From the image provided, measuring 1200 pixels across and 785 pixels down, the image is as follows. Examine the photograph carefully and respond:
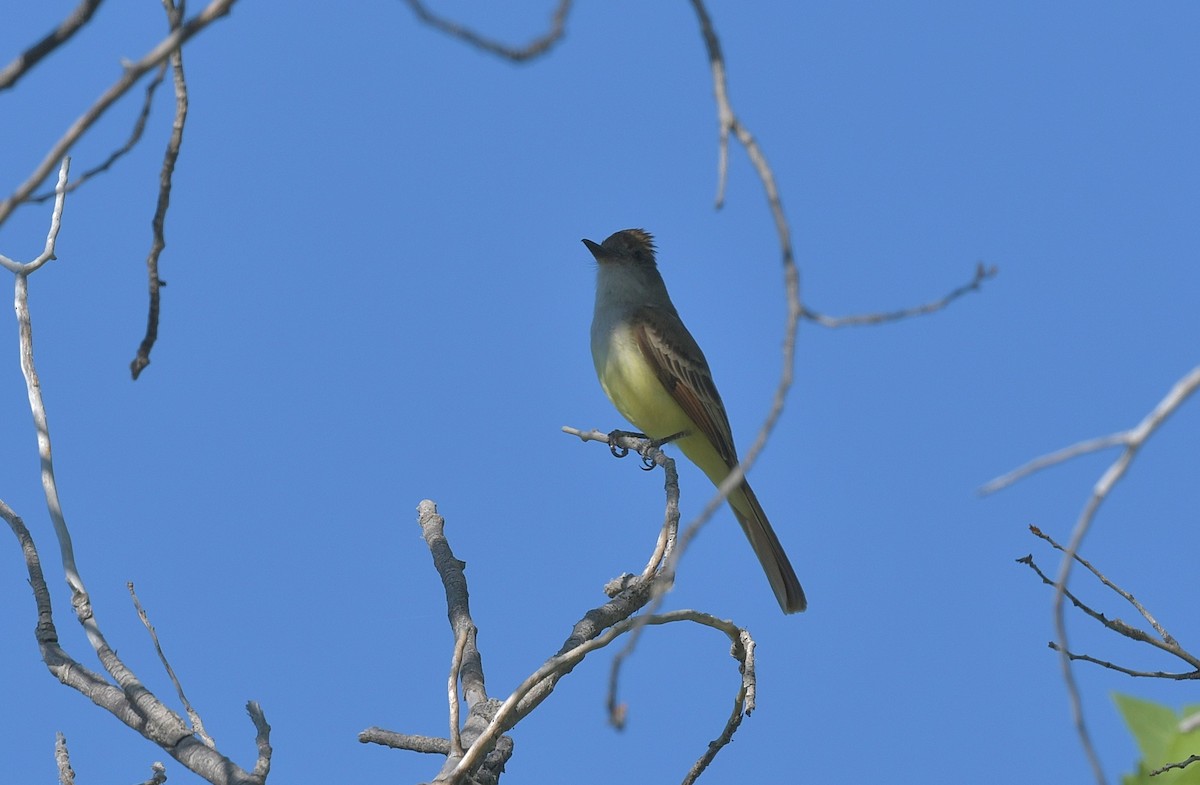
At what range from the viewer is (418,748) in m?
3.67

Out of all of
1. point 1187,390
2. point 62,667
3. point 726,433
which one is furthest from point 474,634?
point 726,433

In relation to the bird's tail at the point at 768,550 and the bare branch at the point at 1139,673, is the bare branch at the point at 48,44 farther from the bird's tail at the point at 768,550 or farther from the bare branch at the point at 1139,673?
the bird's tail at the point at 768,550

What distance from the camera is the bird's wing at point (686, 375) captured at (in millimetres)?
7391

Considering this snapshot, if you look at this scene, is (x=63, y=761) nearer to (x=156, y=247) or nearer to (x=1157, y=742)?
(x=156, y=247)

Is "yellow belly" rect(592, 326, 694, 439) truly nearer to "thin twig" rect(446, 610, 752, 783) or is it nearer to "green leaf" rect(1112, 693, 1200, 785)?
"thin twig" rect(446, 610, 752, 783)

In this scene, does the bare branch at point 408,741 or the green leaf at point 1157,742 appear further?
the bare branch at point 408,741

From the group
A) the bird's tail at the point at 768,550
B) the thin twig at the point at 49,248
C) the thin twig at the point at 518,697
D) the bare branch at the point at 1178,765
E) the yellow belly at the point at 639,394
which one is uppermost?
the yellow belly at the point at 639,394

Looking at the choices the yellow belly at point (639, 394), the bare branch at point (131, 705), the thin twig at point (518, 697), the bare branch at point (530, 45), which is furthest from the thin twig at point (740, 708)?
the yellow belly at point (639, 394)

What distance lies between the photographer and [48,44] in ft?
6.12

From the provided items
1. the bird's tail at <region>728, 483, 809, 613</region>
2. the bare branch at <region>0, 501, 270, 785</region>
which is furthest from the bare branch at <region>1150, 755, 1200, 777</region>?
the bird's tail at <region>728, 483, 809, 613</region>

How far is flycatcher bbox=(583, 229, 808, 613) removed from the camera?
706 cm

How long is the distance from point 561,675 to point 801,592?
3.61 metres

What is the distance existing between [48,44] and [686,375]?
5.87m

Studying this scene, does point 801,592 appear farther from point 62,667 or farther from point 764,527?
point 62,667
